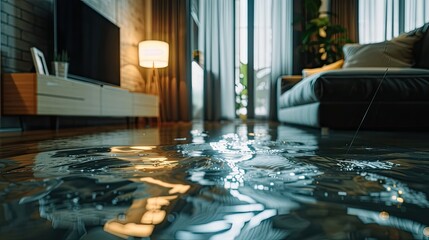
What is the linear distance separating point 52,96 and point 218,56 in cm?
277

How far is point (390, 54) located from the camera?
2453 mm

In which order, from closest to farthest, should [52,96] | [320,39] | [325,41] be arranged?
[52,96] → [325,41] → [320,39]

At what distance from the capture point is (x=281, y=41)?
4777 mm

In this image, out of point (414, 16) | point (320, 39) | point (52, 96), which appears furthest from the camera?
point (320, 39)

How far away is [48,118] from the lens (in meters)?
2.65

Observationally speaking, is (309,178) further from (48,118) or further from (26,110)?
(48,118)

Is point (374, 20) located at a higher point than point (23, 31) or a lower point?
higher

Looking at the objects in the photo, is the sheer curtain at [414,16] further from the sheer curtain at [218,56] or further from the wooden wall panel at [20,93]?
the wooden wall panel at [20,93]

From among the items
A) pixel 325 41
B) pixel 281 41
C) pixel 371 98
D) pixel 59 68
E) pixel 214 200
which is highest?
pixel 281 41

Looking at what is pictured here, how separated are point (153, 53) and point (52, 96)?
6.87 feet

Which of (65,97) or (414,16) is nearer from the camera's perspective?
Answer: (65,97)

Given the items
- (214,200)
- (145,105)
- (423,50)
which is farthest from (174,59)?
(214,200)

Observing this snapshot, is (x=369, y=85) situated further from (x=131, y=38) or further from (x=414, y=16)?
(x=131, y=38)

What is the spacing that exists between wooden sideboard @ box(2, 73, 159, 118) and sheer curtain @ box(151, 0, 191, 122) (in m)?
1.57
